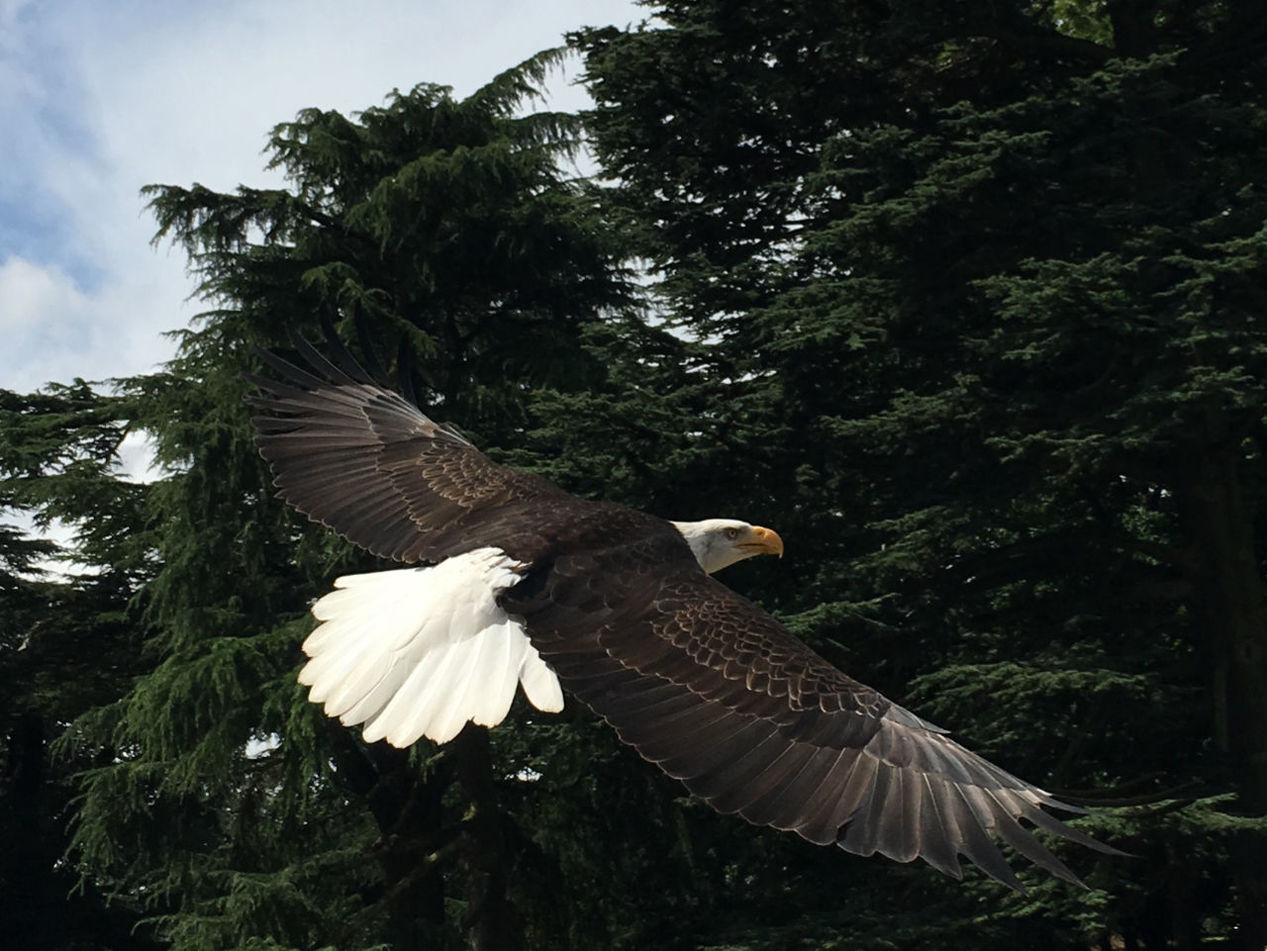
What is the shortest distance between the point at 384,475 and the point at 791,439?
14.3 ft

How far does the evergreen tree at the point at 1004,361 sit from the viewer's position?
8.84 metres

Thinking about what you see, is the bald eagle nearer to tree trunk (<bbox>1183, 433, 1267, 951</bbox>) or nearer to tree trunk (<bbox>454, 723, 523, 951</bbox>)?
tree trunk (<bbox>1183, 433, 1267, 951</bbox>)

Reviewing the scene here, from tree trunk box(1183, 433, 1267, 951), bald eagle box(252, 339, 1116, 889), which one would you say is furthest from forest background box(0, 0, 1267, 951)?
bald eagle box(252, 339, 1116, 889)

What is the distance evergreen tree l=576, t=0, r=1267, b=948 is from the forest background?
Result: 0.11ft

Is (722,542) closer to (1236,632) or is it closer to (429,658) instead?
(429,658)

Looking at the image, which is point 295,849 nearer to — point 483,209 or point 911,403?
point 483,209

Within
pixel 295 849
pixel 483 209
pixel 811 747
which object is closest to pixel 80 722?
pixel 295 849

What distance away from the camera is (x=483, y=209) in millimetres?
12727

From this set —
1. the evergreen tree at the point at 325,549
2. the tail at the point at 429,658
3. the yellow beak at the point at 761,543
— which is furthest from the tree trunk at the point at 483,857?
the tail at the point at 429,658

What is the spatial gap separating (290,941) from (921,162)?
644 cm

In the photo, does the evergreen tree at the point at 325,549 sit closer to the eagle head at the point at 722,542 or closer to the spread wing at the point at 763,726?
the eagle head at the point at 722,542

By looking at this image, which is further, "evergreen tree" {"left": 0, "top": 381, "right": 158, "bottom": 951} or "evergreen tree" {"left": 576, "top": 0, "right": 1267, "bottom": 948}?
"evergreen tree" {"left": 0, "top": 381, "right": 158, "bottom": 951}

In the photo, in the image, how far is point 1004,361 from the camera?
9.75m

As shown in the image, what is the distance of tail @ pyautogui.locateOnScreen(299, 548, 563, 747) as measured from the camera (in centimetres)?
462
